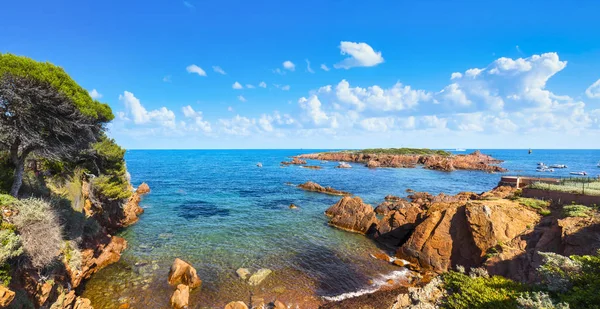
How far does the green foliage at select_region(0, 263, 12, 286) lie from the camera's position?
9.59m

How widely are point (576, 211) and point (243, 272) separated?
81.5 feet

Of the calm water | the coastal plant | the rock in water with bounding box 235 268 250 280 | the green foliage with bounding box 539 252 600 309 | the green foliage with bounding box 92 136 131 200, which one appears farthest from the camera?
the green foliage with bounding box 92 136 131 200

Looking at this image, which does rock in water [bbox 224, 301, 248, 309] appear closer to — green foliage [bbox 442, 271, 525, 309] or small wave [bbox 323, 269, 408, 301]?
small wave [bbox 323, 269, 408, 301]

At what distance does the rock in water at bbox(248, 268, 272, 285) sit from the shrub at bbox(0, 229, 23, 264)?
1193cm

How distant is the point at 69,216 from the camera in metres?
16.7

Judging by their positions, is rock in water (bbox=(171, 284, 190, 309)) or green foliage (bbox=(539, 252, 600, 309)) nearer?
green foliage (bbox=(539, 252, 600, 309))

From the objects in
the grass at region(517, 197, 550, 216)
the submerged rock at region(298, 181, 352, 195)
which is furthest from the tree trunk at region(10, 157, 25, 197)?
the submerged rock at region(298, 181, 352, 195)

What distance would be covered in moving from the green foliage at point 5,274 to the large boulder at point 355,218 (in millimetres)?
26135

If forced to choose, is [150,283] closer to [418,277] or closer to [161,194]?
[418,277]

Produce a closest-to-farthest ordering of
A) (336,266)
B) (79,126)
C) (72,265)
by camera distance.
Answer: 1. (79,126)
2. (72,265)
3. (336,266)

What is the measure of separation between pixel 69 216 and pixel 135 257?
20.9 feet

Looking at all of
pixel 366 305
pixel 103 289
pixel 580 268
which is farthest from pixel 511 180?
pixel 103 289

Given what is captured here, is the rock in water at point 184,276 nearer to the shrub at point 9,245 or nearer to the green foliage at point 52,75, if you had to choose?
the shrub at point 9,245

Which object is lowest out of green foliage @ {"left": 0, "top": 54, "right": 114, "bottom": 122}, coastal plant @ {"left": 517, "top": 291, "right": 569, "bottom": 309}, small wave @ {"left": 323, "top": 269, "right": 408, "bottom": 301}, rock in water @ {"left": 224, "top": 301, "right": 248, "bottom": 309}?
small wave @ {"left": 323, "top": 269, "right": 408, "bottom": 301}
